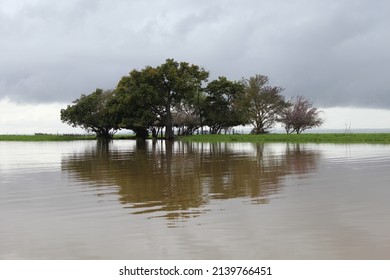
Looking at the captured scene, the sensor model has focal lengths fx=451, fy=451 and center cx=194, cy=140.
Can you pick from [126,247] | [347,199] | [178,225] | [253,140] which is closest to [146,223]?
[178,225]

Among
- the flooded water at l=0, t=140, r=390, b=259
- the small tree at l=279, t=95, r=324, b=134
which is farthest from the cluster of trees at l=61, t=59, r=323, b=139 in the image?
the flooded water at l=0, t=140, r=390, b=259

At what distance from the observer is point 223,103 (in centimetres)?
7306

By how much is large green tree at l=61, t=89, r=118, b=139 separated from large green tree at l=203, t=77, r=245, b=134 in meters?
16.9

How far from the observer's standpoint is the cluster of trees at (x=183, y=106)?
65.9 m

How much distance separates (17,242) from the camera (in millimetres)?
6582

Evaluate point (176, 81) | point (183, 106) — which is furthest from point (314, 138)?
point (183, 106)

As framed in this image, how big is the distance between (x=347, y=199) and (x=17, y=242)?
6685 millimetres

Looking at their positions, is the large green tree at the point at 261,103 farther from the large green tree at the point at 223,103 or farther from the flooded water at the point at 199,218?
the flooded water at the point at 199,218

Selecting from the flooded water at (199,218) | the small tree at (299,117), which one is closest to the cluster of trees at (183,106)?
the small tree at (299,117)

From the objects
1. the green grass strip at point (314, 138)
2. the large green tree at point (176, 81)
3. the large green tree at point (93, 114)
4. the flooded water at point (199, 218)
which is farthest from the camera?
the large green tree at point (93, 114)

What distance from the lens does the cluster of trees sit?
216 ft

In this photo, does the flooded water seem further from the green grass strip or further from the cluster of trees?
the cluster of trees

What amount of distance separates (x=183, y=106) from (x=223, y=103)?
1028 cm
